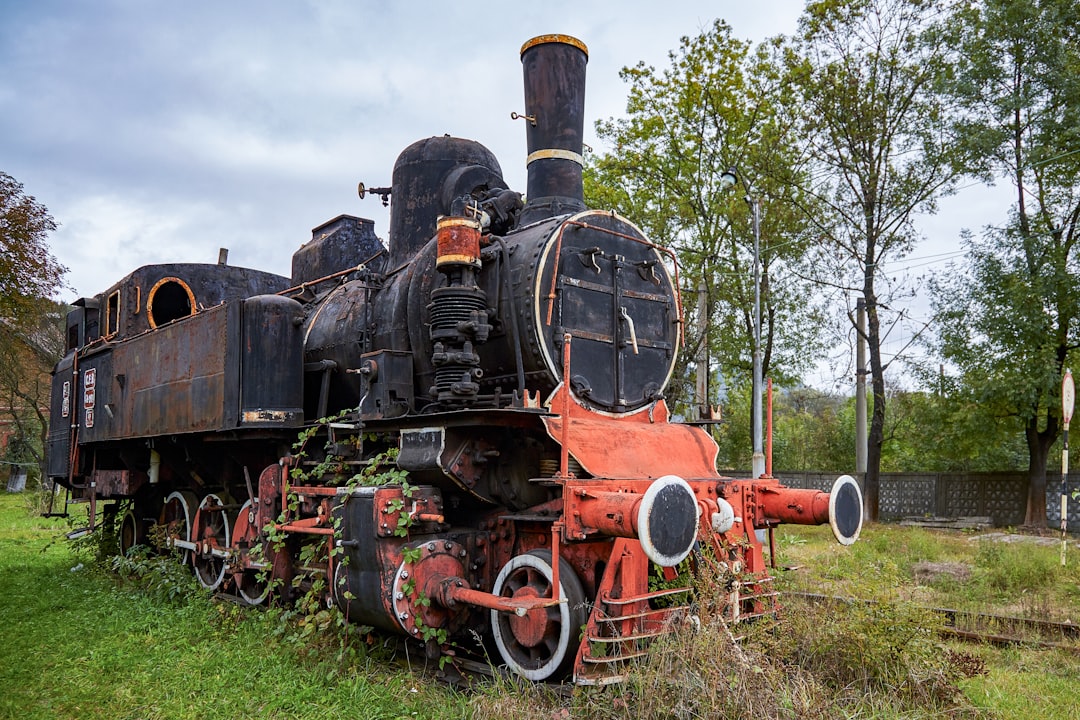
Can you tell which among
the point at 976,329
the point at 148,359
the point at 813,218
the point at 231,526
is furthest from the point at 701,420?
the point at 813,218

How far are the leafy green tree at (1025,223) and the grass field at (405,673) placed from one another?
27.2 feet

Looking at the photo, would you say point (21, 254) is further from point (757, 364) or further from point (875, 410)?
point (875, 410)

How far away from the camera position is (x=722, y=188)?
1798 centimetres

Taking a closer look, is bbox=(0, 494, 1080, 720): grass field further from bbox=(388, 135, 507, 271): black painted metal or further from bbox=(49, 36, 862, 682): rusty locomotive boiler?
bbox=(388, 135, 507, 271): black painted metal

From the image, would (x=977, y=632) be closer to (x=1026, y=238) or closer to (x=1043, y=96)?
(x=1026, y=238)

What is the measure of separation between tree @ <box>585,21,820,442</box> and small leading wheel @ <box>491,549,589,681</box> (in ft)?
40.9

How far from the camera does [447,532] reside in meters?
5.53

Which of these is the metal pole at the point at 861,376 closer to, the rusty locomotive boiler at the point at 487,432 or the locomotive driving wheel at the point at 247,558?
the rusty locomotive boiler at the point at 487,432

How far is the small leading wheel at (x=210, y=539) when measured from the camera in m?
7.98

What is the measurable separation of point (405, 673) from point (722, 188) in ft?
48.6

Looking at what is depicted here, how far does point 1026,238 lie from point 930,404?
3.61 m

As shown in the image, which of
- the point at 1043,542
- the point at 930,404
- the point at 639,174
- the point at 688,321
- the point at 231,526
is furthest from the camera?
the point at 639,174

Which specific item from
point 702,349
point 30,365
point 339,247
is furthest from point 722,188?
point 30,365

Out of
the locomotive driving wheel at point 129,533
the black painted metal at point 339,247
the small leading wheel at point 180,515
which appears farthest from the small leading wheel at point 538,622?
the locomotive driving wheel at point 129,533
